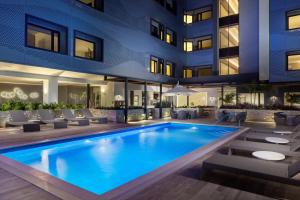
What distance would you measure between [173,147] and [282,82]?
42.7ft

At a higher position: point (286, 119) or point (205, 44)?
point (205, 44)

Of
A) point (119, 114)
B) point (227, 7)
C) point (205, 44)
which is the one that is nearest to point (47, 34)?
point (119, 114)

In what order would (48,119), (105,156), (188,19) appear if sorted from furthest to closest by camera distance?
(188,19)
(48,119)
(105,156)

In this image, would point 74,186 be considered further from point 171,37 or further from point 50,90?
point 171,37

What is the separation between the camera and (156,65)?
65.7ft

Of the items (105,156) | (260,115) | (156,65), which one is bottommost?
(105,156)

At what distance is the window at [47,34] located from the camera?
11041 mm

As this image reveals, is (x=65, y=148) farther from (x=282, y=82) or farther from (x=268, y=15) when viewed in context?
(x=268, y=15)

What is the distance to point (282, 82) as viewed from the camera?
16.8m

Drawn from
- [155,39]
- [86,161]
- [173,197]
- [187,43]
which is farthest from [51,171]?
[187,43]

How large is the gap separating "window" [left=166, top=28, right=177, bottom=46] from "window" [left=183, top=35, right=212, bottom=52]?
1.92 m

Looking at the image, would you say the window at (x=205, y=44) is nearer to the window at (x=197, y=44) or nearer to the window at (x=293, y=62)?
the window at (x=197, y=44)

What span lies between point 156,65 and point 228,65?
8264 mm

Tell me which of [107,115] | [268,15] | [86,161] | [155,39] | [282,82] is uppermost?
[268,15]
